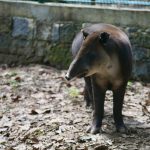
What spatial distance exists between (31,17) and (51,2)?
51 centimetres

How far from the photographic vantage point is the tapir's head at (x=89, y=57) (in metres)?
5.02

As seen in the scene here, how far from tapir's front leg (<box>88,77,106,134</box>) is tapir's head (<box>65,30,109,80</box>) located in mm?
377

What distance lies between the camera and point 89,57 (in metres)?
5.07

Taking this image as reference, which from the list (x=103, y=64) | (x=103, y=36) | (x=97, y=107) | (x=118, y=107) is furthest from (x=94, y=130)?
(x=103, y=36)

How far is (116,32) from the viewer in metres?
5.50

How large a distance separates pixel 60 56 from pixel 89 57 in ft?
13.4

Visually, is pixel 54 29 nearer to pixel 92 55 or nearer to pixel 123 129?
pixel 123 129

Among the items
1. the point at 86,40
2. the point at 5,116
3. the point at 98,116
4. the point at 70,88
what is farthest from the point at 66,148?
the point at 70,88

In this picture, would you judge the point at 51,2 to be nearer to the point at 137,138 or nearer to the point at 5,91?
the point at 5,91

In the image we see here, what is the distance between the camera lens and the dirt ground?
17.4 feet

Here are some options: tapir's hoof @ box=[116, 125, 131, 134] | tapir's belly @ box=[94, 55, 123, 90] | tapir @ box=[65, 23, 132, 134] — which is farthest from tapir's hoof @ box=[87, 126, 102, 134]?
tapir's belly @ box=[94, 55, 123, 90]

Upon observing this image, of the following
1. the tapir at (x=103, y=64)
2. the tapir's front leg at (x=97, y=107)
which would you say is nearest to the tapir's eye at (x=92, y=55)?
the tapir at (x=103, y=64)

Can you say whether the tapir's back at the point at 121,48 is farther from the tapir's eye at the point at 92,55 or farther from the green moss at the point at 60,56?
the green moss at the point at 60,56

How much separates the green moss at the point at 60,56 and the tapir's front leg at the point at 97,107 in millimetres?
3552
